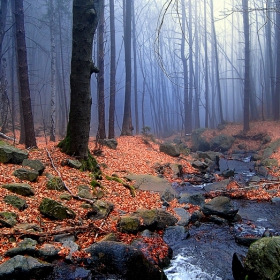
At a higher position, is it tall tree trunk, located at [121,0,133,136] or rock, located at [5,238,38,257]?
tall tree trunk, located at [121,0,133,136]

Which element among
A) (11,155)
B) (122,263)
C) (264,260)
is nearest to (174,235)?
(122,263)

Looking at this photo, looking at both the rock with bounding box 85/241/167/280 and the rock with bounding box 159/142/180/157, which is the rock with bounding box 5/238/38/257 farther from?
the rock with bounding box 159/142/180/157

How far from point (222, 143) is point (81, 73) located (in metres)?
14.2

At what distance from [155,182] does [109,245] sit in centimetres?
505

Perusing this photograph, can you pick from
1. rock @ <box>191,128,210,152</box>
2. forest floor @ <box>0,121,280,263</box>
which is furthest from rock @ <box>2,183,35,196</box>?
rock @ <box>191,128,210,152</box>

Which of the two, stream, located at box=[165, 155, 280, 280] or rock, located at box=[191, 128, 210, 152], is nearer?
stream, located at box=[165, 155, 280, 280]

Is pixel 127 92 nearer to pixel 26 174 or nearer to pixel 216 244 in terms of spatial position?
pixel 26 174

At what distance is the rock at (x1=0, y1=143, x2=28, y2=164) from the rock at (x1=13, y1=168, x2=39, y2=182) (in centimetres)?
79

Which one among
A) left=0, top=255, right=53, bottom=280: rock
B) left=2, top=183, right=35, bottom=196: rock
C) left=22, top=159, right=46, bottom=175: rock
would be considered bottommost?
left=0, top=255, right=53, bottom=280: rock

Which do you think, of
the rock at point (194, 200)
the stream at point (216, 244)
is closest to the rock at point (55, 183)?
the stream at point (216, 244)

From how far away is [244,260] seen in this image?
3811 millimetres

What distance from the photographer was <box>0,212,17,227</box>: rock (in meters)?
4.07

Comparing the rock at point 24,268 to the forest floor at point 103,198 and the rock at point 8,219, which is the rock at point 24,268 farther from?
the rock at point 8,219

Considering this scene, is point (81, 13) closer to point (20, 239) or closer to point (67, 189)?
point (67, 189)
